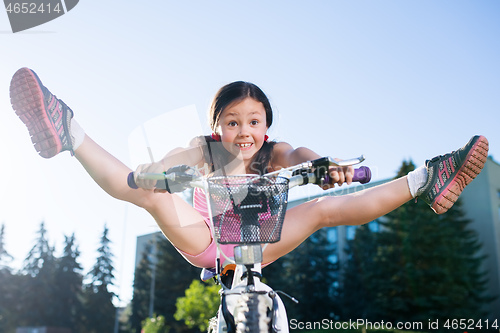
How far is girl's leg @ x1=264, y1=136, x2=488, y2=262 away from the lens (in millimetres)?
2895

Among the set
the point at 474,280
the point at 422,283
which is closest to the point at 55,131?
the point at 422,283

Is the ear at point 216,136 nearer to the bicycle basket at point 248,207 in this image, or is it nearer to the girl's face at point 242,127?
the girl's face at point 242,127

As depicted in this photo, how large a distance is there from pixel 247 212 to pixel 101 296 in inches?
1638

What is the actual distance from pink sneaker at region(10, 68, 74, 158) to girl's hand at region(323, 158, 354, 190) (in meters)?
1.35

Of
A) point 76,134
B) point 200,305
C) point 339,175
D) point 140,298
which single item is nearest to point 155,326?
point 200,305

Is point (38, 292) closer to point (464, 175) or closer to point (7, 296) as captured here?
point (7, 296)

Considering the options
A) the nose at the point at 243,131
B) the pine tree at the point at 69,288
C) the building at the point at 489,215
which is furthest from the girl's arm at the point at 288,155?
the pine tree at the point at 69,288

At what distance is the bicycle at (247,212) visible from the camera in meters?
2.18

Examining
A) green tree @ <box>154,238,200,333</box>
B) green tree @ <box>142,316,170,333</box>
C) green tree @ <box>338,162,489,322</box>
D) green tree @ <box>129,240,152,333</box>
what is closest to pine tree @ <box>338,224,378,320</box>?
green tree @ <box>338,162,489,322</box>

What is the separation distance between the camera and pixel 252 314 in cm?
208

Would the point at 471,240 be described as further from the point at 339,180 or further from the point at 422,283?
the point at 339,180

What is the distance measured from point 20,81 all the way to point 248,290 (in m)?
1.71

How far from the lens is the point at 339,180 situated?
229 cm

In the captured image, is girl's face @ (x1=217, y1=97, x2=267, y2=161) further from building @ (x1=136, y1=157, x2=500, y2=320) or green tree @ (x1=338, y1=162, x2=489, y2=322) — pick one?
building @ (x1=136, y1=157, x2=500, y2=320)
